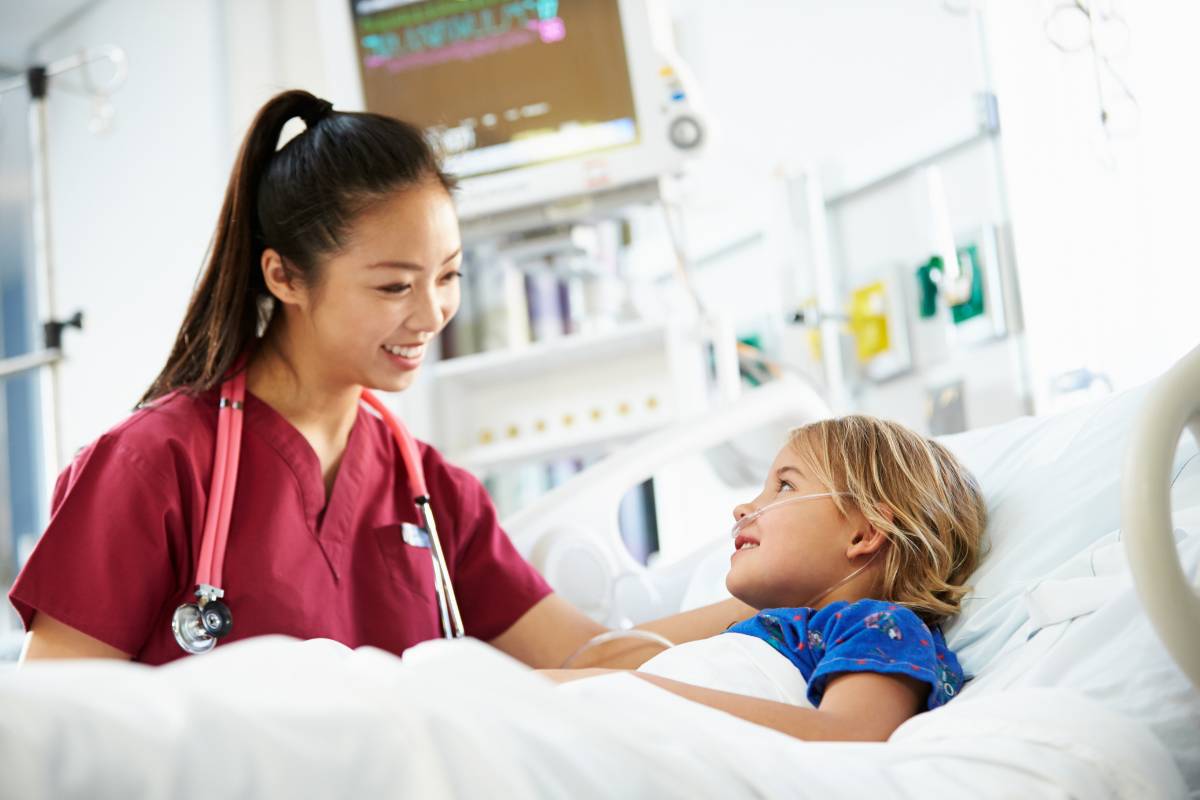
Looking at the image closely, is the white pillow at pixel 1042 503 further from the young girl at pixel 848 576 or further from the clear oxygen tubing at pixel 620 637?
the clear oxygen tubing at pixel 620 637

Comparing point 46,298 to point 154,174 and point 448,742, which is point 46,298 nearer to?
point 154,174

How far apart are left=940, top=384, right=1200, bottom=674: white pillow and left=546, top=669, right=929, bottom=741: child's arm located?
167mm

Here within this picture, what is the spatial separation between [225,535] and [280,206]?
0.46m

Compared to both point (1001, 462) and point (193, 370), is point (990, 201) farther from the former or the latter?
point (193, 370)

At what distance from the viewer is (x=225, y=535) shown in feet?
5.00

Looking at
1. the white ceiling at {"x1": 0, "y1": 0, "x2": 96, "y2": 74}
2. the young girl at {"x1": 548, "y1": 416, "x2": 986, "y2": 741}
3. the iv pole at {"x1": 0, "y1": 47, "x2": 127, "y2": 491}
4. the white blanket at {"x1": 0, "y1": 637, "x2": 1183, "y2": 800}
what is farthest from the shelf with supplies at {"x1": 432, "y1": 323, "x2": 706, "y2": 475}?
the white blanket at {"x1": 0, "y1": 637, "x2": 1183, "y2": 800}

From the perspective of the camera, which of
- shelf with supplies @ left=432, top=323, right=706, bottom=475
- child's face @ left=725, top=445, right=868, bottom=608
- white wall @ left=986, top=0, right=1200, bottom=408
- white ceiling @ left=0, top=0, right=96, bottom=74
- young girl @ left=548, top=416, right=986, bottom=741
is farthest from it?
white ceiling @ left=0, top=0, right=96, bottom=74

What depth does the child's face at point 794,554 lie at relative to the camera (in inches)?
54.1

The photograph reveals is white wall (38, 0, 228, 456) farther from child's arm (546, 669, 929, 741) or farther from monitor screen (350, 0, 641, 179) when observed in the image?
child's arm (546, 669, 929, 741)

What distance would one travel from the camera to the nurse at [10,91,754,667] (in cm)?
152

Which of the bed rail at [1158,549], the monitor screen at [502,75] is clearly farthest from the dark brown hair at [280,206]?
the monitor screen at [502,75]

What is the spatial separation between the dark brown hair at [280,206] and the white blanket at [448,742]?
0.94m

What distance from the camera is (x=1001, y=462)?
152cm

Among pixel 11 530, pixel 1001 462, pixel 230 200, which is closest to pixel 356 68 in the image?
pixel 230 200
